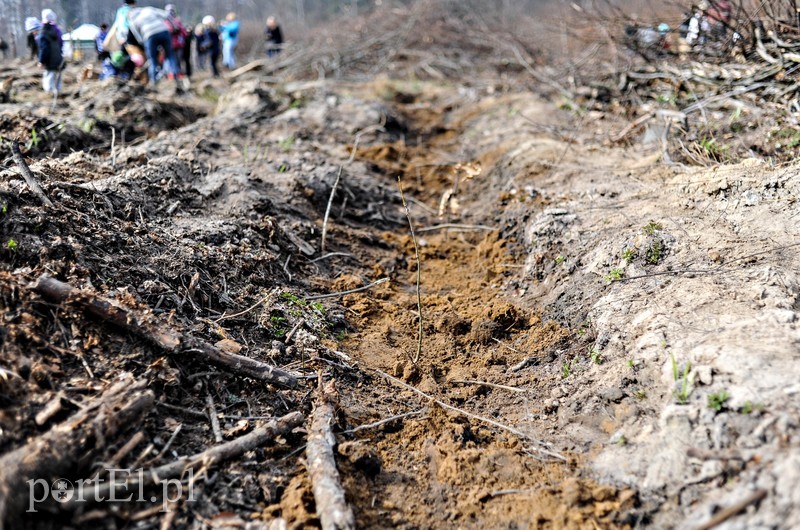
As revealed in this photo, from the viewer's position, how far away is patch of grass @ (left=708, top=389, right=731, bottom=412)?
2.29 m

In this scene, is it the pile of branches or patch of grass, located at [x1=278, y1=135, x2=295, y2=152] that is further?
the pile of branches

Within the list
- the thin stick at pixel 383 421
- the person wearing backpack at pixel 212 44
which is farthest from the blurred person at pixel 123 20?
the thin stick at pixel 383 421

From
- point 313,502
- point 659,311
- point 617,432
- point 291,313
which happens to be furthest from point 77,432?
point 659,311

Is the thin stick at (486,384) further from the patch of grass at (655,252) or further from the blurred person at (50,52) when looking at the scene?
the blurred person at (50,52)

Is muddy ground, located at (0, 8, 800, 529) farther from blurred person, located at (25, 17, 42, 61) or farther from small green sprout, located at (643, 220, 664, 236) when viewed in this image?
blurred person, located at (25, 17, 42, 61)

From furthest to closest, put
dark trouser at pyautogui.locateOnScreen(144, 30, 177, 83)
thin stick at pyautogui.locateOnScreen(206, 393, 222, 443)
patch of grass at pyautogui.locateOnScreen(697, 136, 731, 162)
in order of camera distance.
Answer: dark trouser at pyautogui.locateOnScreen(144, 30, 177, 83)
patch of grass at pyautogui.locateOnScreen(697, 136, 731, 162)
thin stick at pyautogui.locateOnScreen(206, 393, 222, 443)

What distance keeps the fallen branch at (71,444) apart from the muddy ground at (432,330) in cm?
4

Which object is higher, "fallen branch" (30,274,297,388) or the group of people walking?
the group of people walking

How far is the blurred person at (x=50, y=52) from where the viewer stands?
7.48 metres

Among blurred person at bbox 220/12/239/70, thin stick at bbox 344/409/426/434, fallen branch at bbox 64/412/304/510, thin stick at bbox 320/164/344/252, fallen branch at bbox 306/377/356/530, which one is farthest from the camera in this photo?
blurred person at bbox 220/12/239/70

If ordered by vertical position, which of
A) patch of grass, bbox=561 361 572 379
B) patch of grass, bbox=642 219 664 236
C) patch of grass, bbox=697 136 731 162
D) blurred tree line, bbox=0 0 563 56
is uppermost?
blurred tree line, bbox=0 0 563 56

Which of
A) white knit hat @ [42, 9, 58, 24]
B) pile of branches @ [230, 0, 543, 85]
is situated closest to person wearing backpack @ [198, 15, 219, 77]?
pile of branches @ [230, 0, 543, 85]

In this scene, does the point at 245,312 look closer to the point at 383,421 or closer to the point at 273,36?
the point at 383,421

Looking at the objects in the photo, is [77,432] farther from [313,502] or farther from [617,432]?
[617,432]
